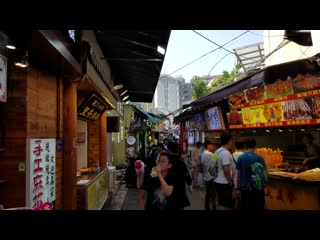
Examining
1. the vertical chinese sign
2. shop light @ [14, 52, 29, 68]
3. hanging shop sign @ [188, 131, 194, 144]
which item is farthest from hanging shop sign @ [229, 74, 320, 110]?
hanging shop sign @ [188, 131, 194, 144]

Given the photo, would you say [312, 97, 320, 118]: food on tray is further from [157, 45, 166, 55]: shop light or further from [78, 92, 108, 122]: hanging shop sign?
[78, 92, 108, 122]: hanging shop sign

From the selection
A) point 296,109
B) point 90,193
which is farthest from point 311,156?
point 90,193

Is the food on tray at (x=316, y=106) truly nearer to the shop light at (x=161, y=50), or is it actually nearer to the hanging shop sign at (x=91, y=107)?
the shop light at (x=161, y=50)

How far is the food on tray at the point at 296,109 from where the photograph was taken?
7781 millimetres

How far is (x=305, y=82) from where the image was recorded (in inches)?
300

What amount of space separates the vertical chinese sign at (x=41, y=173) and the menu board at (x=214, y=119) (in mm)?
7952

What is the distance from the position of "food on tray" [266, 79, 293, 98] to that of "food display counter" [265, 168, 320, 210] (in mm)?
2115

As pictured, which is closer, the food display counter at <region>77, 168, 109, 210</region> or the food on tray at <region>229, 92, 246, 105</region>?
the food display counter at <region>77, 168, 109, 210</region>

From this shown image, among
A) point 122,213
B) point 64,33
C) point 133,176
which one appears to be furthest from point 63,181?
point 133,176

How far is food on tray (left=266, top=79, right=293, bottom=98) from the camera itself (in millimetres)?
8117

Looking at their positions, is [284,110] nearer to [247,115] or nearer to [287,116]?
[287,116]

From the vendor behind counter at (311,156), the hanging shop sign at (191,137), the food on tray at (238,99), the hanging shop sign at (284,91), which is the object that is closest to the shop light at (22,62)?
the hanging shop sign at (284,91)

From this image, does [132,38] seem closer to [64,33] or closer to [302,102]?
[64,33]
